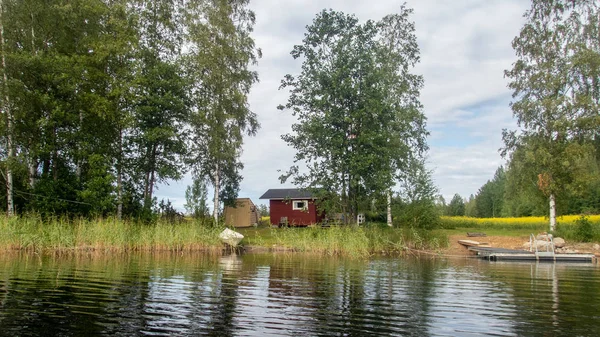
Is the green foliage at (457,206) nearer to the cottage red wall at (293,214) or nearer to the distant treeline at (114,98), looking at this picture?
the cottage red wall at (293,214)

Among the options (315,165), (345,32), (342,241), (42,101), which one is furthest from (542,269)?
(42,101)

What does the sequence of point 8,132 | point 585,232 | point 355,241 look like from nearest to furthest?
point 355,241 < point 8,132 < point 585,232

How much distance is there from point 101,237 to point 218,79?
1458 cm

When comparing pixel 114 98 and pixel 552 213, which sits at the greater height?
pixel 114 98

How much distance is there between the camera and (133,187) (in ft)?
93.8

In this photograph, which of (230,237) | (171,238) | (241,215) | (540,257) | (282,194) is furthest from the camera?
(282,194)

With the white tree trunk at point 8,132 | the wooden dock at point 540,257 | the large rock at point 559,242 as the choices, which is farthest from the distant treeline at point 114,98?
the large rock at point 559,242

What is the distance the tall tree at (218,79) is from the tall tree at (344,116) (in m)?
3.78

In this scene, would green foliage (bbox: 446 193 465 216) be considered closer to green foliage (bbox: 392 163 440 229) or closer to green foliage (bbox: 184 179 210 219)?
green foliage (bbox: 392 163 440 229)

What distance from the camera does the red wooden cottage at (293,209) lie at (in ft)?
140

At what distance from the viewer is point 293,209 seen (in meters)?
43.5

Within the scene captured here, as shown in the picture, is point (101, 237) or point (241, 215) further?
point (241, 215)

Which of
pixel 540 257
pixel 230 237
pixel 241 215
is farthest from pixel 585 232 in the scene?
pixel 241 215

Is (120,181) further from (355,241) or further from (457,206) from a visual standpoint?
(457,206)
